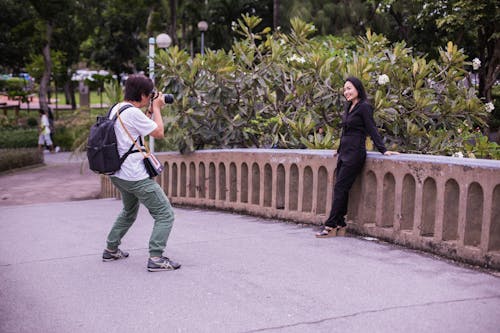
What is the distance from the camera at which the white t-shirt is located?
554 cm

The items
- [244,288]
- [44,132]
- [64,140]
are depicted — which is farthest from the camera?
[64,140]

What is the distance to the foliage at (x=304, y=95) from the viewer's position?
9227 mm

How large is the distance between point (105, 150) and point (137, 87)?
0.59m

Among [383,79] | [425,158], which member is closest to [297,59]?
[383,79]

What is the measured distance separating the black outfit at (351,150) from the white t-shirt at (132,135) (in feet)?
7.21

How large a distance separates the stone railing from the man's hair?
255cm

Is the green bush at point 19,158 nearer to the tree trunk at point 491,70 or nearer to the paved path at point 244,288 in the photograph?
the paved path at point 244,288

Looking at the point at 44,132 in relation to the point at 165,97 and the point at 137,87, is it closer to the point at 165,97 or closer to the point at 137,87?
the point at 165,97

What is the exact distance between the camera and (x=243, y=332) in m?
4.25

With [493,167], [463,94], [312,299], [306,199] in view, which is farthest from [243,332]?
[463,94]

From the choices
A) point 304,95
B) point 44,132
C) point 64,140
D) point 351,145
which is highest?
point 304,95

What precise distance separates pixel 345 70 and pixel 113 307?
5.52m

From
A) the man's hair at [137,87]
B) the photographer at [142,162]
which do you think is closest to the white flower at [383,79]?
the photographer at [142,162]

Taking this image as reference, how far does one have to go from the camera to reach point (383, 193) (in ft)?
22.6
